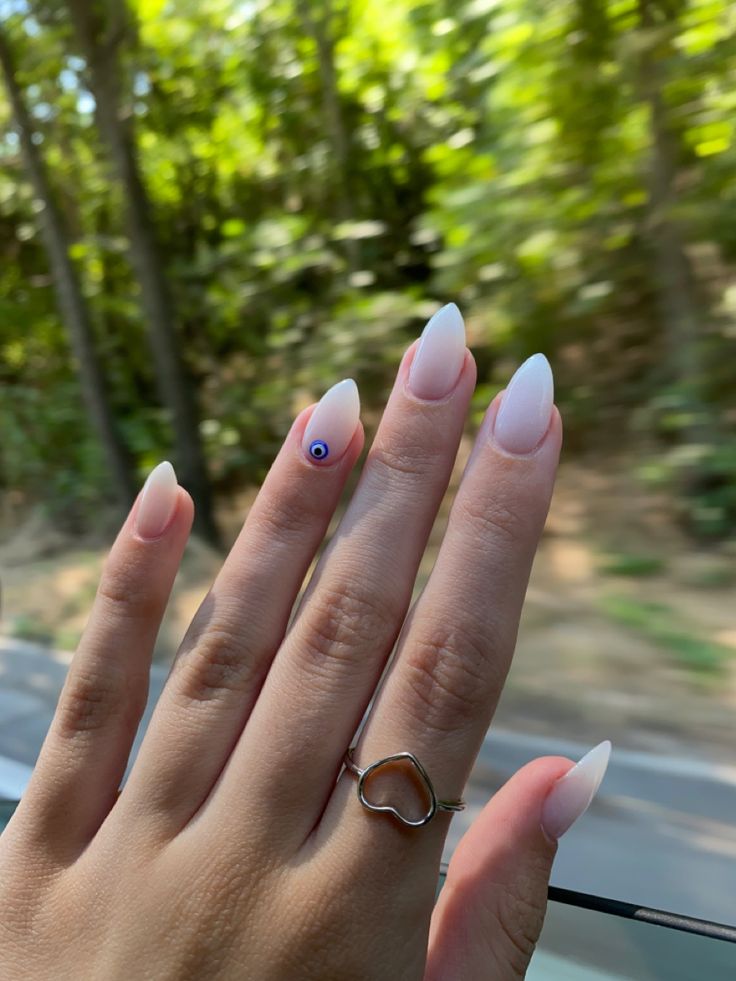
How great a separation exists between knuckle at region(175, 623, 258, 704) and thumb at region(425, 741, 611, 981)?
36 cm

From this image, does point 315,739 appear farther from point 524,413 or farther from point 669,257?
point 669,257

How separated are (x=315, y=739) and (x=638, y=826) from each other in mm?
1465

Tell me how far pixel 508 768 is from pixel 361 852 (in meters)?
1.73

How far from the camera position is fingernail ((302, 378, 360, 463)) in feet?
3.67

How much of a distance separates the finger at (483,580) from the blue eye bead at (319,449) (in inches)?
8.3

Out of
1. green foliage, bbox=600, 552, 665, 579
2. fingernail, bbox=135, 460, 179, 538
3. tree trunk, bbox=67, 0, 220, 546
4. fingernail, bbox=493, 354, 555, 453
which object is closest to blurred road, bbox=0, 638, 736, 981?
fingernail, bbox=493, 354, 555, 453

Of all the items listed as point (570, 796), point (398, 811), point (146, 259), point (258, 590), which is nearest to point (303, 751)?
point (398, 811)

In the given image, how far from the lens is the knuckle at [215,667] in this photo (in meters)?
1.07

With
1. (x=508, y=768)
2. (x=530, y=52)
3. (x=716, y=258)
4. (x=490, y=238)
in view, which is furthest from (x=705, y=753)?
(x=530, y=52)

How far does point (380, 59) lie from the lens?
5043 millimetres

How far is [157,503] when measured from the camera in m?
Answer: 1.13

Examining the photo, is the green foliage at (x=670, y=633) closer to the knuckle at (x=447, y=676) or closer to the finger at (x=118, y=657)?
the knuckle at (x=447, y=676)

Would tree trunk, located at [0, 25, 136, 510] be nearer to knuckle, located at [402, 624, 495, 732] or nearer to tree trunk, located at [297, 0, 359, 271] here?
tree trunk, located at [297, 0, 359, 271]

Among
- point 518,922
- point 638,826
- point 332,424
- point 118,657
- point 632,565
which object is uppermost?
point 332,424
